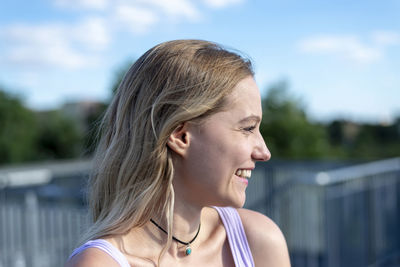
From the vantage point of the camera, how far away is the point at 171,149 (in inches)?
57.4

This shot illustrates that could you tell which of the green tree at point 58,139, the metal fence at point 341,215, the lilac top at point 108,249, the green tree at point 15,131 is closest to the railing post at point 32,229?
the metal fence at point 341,215

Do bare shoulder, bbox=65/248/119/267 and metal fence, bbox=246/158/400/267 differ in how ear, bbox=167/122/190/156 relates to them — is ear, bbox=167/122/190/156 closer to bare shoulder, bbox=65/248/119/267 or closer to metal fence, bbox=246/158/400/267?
bare shoulder, bbox=65/248/119/267

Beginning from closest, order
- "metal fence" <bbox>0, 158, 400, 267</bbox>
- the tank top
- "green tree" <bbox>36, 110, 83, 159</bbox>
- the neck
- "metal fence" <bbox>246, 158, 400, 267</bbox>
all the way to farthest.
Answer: the neck < the tank top < "metal fence" <bbox>0, 158, 400, 267</bbox> < "metal fence" <bbox>246, 158, 400, 267</bbox> < "green tree" <bbox>36, 110, 83, 159</bbox>

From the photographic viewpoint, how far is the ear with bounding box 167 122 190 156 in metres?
1.44

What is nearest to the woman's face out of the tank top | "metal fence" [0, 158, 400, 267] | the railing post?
the tank top

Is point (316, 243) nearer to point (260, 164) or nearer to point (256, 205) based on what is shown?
point (256, 205)

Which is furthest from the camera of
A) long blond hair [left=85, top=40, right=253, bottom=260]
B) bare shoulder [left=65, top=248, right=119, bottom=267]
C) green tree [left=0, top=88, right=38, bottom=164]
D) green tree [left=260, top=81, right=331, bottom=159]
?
green tree [left=0, top=88, right=38, bottom=164]

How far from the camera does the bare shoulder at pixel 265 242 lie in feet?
5.49

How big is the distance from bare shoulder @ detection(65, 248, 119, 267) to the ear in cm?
37

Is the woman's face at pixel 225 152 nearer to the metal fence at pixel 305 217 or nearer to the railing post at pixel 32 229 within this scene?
the metal fence at pixel 305 217

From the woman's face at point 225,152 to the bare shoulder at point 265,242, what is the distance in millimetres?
281

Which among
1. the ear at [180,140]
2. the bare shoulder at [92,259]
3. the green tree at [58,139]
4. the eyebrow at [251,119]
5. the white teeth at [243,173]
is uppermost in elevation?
the eyebrow at [251,119]

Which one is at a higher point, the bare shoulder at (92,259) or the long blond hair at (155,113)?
the long blond hair at (155,113)

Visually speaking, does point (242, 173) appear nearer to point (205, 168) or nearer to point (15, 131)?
point (205, 168)
